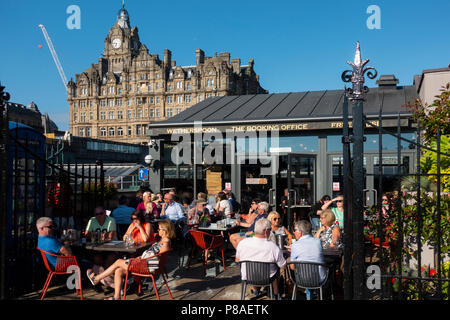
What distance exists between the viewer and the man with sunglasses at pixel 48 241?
212 inches

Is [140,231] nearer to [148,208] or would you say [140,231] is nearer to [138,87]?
[148,208]

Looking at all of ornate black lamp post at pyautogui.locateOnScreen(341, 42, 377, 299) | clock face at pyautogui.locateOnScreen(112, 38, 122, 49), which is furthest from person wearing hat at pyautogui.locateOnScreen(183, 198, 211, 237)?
clock face at pyautogui.locateOnScreen(112, 38, 122, 49)

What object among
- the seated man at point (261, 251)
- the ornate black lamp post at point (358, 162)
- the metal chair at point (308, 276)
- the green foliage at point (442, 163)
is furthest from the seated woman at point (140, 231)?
the green foliage at point (442, 163)

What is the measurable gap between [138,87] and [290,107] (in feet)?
222

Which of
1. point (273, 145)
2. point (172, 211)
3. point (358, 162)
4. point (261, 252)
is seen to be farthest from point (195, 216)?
point (358, 162)

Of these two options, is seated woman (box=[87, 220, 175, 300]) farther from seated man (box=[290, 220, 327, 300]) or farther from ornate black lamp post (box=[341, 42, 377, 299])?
ornate black lamp post (box=[341, 42, 377, 299])

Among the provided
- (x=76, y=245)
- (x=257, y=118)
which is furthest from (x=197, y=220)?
(x=257, y=118)

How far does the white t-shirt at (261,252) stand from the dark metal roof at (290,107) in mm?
6603

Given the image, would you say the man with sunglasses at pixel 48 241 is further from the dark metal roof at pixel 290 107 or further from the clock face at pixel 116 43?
the clock face at pixel 116 43

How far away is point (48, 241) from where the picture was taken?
5.40 m

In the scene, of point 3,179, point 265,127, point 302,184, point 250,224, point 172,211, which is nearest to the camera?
point 3,179
